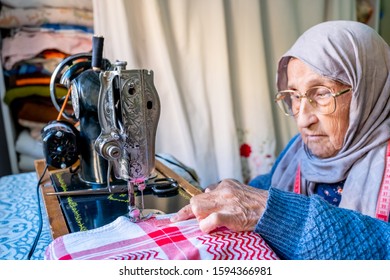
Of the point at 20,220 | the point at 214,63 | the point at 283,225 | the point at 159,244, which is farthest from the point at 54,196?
the point at 214,63

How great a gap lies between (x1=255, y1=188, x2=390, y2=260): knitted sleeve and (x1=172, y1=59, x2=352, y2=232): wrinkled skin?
4cm

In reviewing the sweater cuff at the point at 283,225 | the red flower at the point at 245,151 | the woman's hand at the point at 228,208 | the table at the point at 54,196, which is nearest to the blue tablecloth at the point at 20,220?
the table at the point at 54,196

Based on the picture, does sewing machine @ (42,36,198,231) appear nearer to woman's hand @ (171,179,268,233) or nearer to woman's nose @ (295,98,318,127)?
woman's hand @ (171,179,268,233)

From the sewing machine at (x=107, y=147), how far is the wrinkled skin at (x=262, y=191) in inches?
4.7

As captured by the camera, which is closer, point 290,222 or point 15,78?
point 290,222

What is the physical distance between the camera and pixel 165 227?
734 mm

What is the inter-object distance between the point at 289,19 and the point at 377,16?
0.58 m

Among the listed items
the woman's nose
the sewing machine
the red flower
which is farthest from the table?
the red flower

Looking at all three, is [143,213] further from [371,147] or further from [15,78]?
[15,78]

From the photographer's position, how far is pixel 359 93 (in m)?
1.05

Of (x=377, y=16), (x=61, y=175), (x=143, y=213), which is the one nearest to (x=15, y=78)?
(x=61, y=175)

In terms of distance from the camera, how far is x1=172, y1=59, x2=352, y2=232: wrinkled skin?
74 cm

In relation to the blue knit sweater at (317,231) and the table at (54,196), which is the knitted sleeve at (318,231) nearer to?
the blue knit sweater at (317,231)

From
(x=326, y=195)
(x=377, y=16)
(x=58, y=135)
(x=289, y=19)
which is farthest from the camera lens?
(x=377, y=16)
